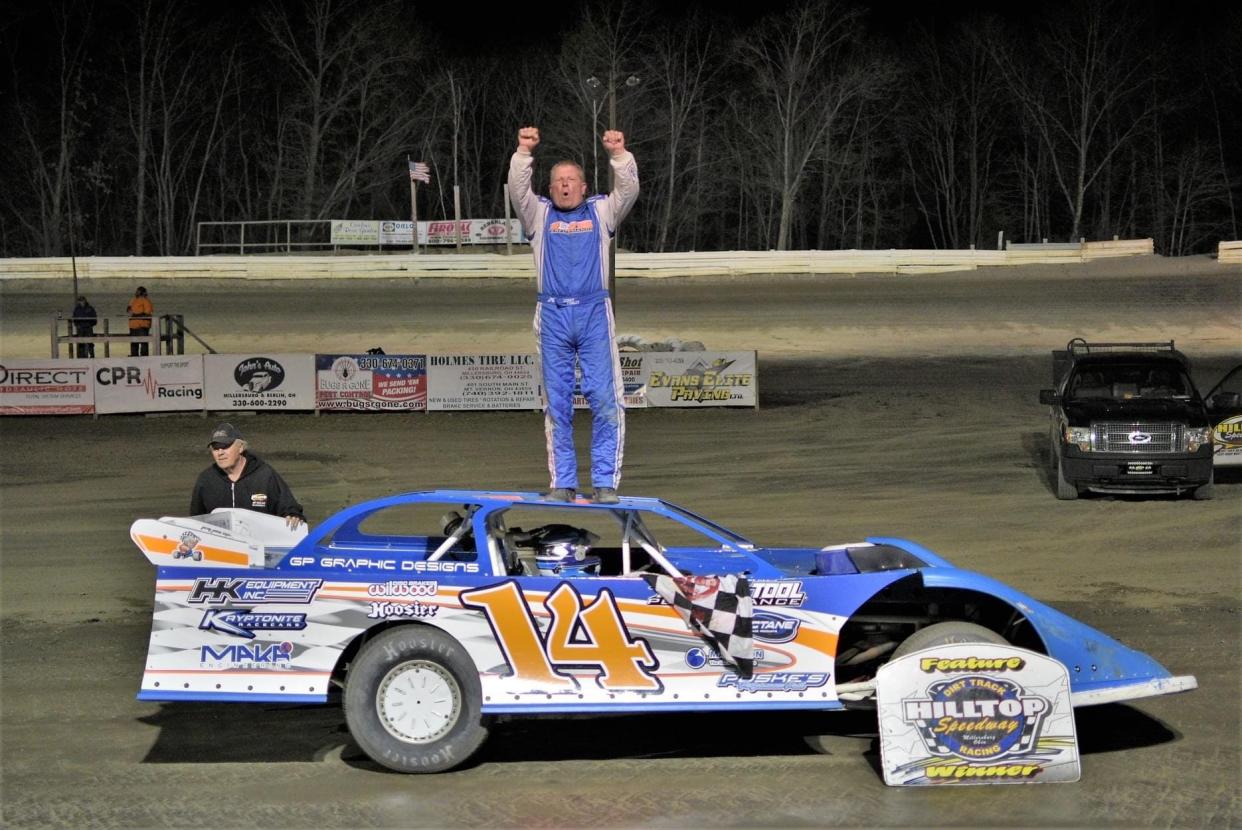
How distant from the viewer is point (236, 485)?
9148mm

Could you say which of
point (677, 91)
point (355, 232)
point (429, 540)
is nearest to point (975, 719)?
point (429, 540)

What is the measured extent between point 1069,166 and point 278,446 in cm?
5647

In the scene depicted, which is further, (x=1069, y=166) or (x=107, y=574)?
(x=1069, y=166)

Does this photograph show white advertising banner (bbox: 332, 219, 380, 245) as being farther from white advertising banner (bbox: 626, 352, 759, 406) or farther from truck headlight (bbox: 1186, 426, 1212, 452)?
truck headlight (bbox: 1186, 426, 1212, 452)

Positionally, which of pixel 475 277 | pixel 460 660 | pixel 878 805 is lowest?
pixel 878 805

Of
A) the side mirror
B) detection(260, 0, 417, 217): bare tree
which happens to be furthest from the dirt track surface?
detection(260, 0, 417, 217): bare tree

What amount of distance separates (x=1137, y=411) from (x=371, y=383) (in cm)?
1419

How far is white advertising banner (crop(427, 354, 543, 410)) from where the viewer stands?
26.6 m

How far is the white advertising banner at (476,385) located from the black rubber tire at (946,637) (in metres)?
19.5

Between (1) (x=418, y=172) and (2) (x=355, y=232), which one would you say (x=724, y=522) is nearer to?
(1) (x=418, y=172)

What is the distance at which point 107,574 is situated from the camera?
1312 cm

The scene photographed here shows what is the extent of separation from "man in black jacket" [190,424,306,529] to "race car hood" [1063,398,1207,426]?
10948 millimetres

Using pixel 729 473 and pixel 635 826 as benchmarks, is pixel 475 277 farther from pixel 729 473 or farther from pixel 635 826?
pixel 635 826

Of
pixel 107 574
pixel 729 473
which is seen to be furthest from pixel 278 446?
pixel 107 574
